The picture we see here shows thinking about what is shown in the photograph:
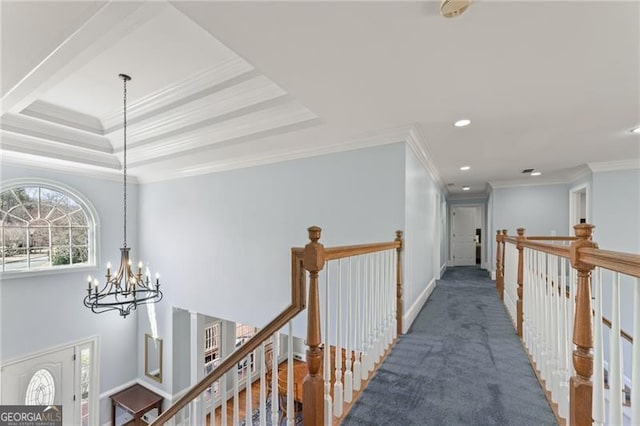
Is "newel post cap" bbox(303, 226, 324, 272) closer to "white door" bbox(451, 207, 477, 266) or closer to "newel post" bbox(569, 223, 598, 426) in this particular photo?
"newel post" bbox(569, 223, 598, 426)

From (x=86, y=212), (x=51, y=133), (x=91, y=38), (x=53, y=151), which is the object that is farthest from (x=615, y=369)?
(x=86, y=212)

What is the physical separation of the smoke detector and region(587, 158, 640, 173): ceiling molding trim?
4797 mm

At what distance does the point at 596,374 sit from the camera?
1061 millimetres

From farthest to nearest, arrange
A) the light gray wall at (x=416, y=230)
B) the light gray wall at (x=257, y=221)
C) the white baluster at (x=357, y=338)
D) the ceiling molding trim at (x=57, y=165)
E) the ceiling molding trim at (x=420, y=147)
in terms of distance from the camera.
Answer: the ceiling molding trim at (x=57, y=165) < the light gray wall at (x=257, y=221) < the light gray wall at (x=416, y=230) < the ceiling molding trim at (x=420, y=147) < the white baluster at (x=357, y=338)

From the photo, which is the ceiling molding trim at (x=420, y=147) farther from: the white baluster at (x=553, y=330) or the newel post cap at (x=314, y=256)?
the newel post cap at (x=314, y=256)

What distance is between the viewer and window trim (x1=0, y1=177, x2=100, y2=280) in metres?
4.29

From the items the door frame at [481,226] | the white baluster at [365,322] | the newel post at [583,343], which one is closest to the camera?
the newel post at [583,343]

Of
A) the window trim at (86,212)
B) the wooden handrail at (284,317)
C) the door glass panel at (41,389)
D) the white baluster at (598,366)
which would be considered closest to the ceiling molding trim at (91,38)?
the wooden handrail at (284,317)

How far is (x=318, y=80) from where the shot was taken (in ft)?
Result: 6.95

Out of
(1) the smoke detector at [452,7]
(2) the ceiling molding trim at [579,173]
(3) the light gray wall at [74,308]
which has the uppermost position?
(1) the smoke detector at [452,7]

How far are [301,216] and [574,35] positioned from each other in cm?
303

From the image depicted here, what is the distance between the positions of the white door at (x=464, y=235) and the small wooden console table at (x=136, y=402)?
316 inches

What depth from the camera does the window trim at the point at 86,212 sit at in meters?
4.29

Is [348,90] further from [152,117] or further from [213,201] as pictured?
[213,201]
